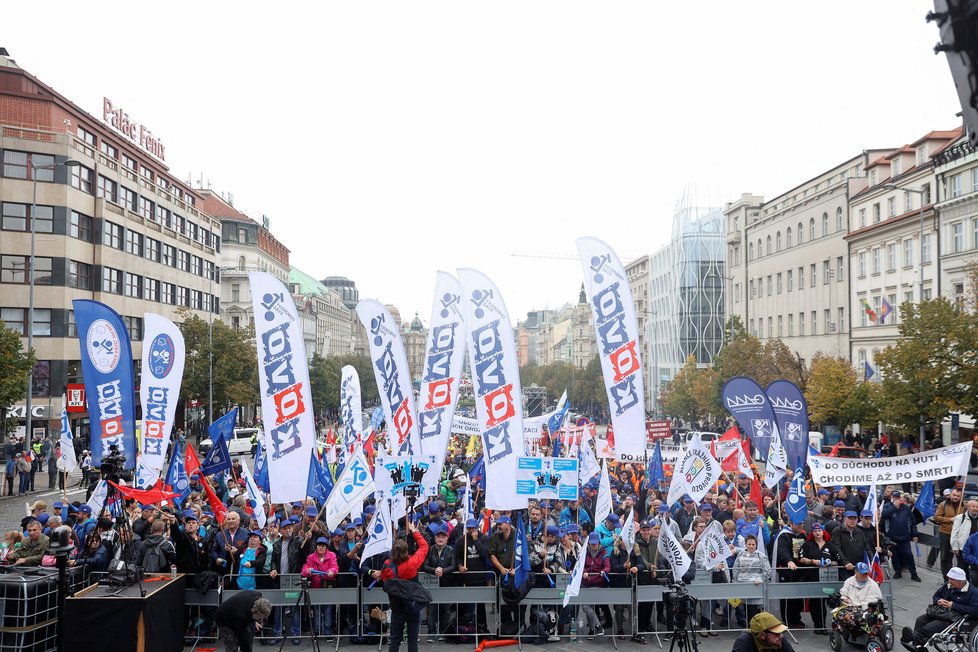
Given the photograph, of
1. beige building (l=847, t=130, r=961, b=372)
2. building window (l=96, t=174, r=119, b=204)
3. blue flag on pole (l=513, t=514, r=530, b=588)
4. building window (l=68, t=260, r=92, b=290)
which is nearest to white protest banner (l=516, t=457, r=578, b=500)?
blue flag on pole (l=513, t=514, r=530, b=588)

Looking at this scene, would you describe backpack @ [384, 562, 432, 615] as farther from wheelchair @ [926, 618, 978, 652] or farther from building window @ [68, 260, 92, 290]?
building window @ [68, 260, 92, 290]

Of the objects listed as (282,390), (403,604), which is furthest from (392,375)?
(403,604)

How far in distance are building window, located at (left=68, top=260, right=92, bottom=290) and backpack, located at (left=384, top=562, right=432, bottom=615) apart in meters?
42.1

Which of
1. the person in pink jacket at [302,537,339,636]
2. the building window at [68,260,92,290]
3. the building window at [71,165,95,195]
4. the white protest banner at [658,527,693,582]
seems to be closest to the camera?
the person in pink jacket at [302,537,339,636]

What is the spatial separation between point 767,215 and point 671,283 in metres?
23.5

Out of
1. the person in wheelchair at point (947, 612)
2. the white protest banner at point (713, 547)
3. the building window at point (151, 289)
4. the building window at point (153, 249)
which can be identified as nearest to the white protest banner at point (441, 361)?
the white protest banner at point (713, 547)

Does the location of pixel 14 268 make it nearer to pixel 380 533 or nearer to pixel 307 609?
pixel 307 609

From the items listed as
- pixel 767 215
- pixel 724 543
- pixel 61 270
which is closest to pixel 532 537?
pixel 724 543

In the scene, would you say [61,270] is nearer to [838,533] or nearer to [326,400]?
[326,400]

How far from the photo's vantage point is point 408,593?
942cm

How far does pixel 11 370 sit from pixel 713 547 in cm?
2610

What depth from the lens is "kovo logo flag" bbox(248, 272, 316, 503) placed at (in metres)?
13.2

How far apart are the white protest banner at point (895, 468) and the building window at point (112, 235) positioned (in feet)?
149

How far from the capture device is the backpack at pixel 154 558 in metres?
10.7
